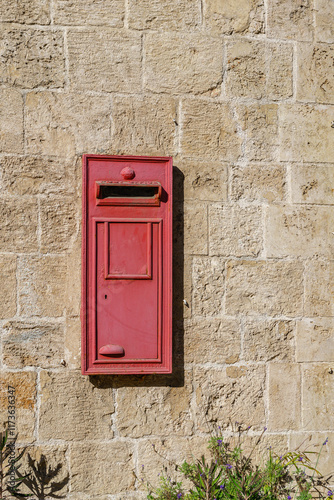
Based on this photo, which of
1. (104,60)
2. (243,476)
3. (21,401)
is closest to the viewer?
(243,476)

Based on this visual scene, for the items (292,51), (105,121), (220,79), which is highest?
(292,51)

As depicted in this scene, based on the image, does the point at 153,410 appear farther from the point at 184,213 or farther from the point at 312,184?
the point at 312,184

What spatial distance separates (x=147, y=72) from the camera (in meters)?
3.13

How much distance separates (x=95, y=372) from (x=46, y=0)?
223 centimetres

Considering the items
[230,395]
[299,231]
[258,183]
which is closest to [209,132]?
[258,183]

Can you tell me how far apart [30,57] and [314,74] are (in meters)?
1.78

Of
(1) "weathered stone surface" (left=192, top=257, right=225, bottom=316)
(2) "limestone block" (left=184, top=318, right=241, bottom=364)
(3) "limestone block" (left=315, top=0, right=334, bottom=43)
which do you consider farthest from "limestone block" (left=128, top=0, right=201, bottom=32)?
(2) "limestone block" (left=184, top=318, right=241, bottom=364)

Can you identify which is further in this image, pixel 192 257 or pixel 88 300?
pixel 192 257

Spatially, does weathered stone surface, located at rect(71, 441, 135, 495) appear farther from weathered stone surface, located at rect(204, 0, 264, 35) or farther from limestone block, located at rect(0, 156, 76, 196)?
weathered stone surface, located at rect(204, 0, 264, 35)

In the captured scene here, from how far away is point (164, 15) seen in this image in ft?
10.3

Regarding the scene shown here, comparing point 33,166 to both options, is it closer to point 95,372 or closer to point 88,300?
point 88,300

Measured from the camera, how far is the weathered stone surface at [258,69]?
321cm

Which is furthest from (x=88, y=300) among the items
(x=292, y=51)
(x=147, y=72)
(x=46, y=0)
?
(x=292, y=51)

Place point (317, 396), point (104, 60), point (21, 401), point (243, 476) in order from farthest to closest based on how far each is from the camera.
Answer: point (317, 396)
point (104, 60)
point (21, 401)
point (243, 476)
